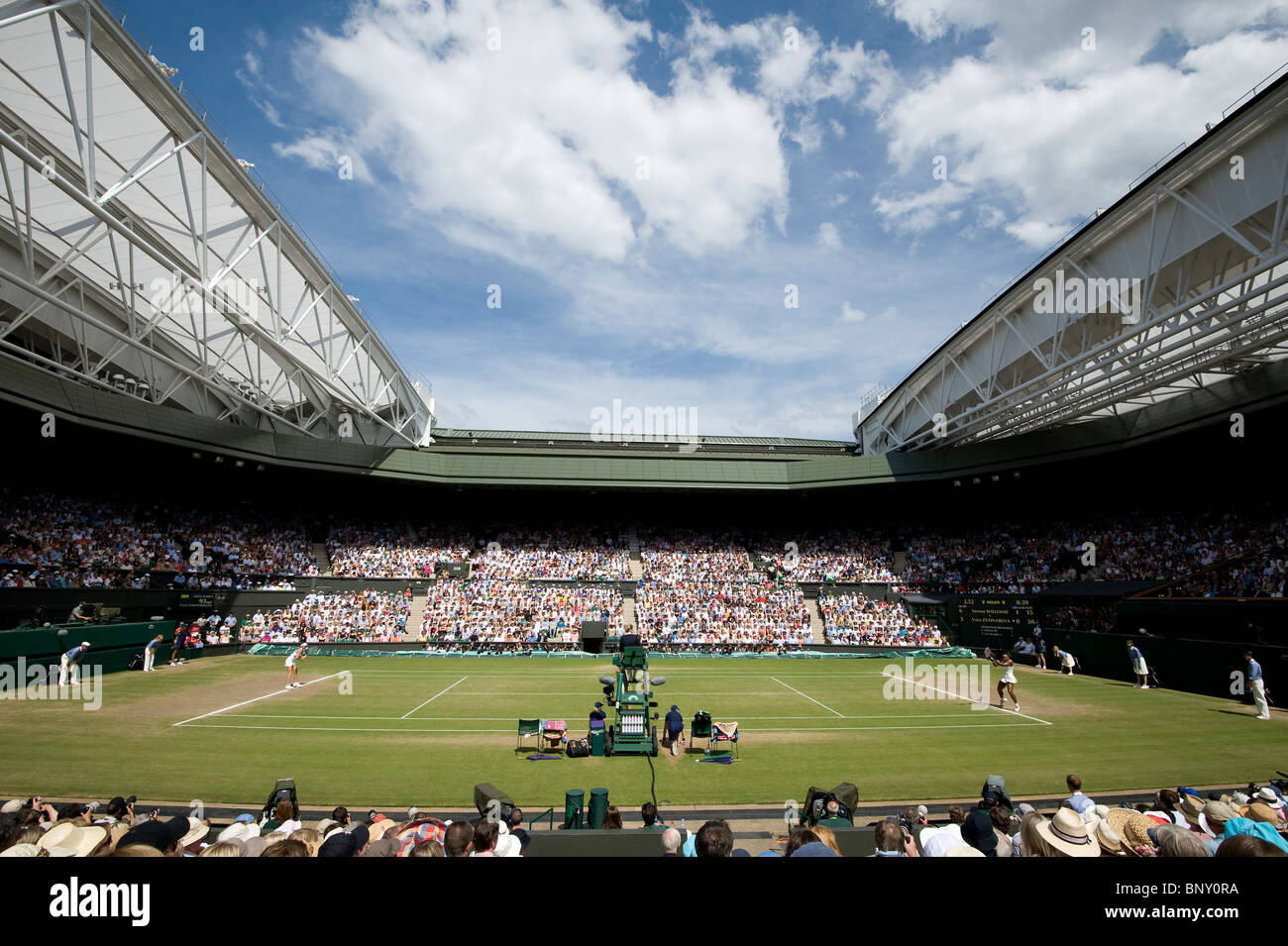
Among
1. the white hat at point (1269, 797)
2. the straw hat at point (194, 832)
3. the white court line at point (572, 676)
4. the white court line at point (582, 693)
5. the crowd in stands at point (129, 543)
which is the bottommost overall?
the white court line at point (572, 676)

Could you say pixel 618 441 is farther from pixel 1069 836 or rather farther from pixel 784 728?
pixel 1069 836

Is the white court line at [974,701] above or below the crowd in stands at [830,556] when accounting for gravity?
below

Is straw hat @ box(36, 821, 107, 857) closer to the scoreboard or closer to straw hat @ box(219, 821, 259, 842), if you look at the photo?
straw hat @ box(219, 821, 259, 842)

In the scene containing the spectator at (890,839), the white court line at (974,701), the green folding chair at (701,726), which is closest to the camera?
the spectator at (890,839)

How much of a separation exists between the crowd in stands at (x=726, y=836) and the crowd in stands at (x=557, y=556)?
36.0m

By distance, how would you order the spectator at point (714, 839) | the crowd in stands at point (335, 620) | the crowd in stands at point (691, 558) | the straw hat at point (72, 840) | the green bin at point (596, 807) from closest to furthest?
the spectator at point (714, 839), the straw hat at point (72, 840), the green bin at point (596, 807), the crowd in stands at point (335, 620), the crowd in stands at point (691, 558)

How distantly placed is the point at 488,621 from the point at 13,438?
92.7ft

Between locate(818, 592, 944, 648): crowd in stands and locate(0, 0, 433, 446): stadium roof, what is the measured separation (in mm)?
30791

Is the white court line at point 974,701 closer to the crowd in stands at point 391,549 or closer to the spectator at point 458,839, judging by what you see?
the spectator at point 458,839

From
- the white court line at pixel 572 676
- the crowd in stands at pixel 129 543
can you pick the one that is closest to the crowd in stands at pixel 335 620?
the crowd in stands at pixel 129 543

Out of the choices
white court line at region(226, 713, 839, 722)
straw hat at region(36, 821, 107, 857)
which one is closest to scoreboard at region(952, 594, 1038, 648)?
white court line at region(226, 713, 839, 722)

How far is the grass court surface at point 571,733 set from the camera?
11992 mm

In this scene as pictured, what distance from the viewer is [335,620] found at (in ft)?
123

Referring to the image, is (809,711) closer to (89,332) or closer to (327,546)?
(89,332)
